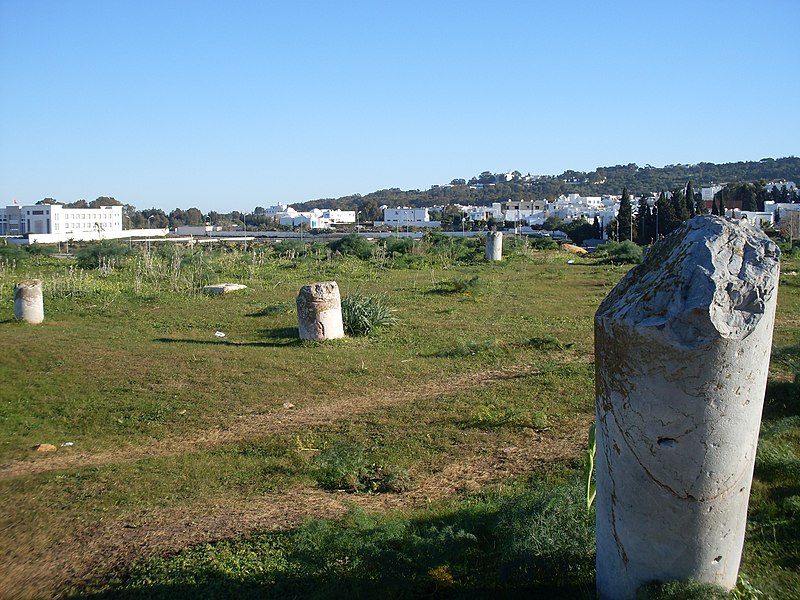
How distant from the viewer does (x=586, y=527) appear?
15.5ft

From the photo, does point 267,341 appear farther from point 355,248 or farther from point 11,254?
point 11,254

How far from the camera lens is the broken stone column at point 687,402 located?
360 centimetres

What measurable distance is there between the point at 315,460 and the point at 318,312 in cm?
646

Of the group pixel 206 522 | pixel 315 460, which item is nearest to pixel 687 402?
pixel 206 522

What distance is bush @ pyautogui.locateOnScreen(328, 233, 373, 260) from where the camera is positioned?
33469mm

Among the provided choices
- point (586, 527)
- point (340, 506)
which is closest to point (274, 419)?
point (340, 506)

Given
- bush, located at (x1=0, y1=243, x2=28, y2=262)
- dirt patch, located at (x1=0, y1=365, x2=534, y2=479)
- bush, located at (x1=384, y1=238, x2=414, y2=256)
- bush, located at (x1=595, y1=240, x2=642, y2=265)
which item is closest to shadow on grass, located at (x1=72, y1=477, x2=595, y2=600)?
dirt patch, located at (x1=0, y1=365, x2=534, y2=479)

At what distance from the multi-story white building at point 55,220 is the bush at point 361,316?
5956 cm

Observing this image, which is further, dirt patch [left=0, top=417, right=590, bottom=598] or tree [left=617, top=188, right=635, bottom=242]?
tree [left=617, top=188, right=635, bottom=242]

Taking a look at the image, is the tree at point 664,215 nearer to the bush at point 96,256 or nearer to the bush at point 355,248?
the bush at point 355,248

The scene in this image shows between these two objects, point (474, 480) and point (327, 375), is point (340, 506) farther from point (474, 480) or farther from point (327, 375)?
point (327, 375)

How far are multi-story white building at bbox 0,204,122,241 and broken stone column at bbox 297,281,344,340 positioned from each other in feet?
197

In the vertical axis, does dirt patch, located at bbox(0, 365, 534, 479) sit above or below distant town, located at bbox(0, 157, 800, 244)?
below

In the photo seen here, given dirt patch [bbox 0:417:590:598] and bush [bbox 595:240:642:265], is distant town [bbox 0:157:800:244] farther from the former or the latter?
dirt patch [bbox 0:417:590:598]
